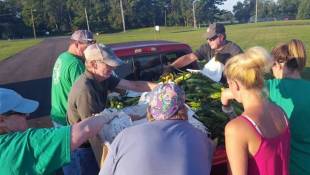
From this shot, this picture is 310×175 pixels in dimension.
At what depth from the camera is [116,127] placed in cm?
356

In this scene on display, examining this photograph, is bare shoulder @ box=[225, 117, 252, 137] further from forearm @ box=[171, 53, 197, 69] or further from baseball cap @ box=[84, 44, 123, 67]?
forearm @ box=[171, 53, 197, 69]

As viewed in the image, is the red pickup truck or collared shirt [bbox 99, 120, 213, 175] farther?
→ the red pickup truck

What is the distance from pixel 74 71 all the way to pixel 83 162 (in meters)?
1.26

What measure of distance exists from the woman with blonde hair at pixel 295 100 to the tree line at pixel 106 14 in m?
111

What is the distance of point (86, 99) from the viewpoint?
162 inches

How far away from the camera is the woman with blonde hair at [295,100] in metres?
3.67

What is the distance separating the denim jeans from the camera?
4277mm

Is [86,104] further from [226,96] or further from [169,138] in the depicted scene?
[169,138]

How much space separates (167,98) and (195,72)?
2649 mm

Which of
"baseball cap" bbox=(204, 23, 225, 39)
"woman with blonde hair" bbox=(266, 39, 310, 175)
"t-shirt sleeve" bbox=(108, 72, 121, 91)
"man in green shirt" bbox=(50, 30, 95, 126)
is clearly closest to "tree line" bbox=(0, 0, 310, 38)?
"baseball cap" bbox=(204, 23, 225, 39)

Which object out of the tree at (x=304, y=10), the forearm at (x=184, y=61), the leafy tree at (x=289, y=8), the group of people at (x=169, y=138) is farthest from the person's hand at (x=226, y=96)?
the leafy tree at (x=289, y=8)

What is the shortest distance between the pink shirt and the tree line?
111 metres

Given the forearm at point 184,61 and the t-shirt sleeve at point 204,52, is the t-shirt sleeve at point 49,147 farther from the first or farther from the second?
the t-shirt sleeve at point 204,52

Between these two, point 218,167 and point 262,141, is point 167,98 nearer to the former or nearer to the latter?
point 262,141
